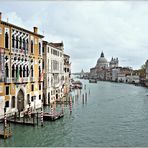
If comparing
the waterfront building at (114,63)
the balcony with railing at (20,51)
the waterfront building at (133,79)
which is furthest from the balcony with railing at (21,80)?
the waterfront building at (114,63)

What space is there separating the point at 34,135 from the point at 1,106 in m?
4.11

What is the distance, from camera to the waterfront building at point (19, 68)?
19016 mm

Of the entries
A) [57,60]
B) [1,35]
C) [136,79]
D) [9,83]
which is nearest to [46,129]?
[9,83]

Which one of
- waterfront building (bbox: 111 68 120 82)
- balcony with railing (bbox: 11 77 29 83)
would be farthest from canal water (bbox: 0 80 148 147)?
waterfront building (bbox: 111 68 120 82)

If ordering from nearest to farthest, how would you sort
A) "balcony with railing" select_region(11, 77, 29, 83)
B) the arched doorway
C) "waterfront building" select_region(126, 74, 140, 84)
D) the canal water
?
the canal water < "balcony with railing" select_region(11, 77, 29, 83) < the arched doorway < "waterfront building" select_region(126, 74, 140, 84)

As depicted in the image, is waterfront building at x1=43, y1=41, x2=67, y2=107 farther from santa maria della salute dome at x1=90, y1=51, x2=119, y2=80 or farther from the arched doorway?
santa maria della salute dome at x1=90, y1=51, x2=119, y2=80

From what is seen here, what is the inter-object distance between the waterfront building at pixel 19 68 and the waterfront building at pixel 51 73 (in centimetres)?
359

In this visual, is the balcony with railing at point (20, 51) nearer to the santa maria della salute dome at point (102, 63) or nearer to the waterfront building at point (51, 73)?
the waterfront building at point (51, 73)

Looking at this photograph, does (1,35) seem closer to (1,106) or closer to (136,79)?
(1,106)

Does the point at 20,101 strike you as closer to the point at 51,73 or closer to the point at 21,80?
the point at 21,80

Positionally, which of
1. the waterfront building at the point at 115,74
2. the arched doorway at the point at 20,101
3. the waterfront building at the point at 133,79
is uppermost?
the waterfront building at the point at 115,74

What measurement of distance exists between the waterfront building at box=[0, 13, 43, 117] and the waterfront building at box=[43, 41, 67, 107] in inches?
141

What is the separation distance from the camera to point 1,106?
18625 mm

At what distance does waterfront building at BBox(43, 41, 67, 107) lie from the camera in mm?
29078
